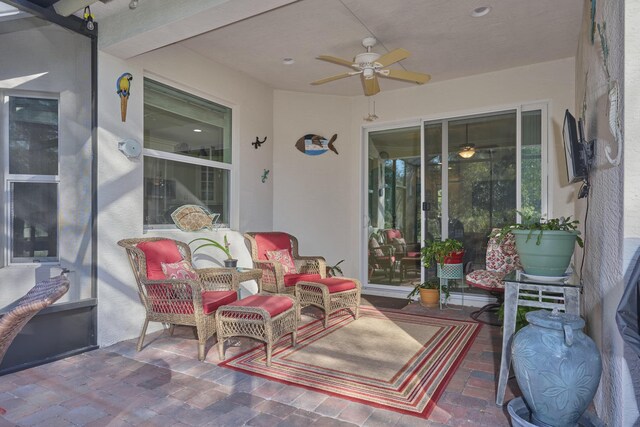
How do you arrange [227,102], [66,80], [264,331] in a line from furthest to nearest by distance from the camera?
[227,102] < [66,80] < [264,331]

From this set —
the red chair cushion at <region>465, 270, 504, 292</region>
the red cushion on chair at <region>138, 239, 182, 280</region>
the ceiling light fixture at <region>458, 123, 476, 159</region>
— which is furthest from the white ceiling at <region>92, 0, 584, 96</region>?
the red chair cushion at <region>465, 270, 504, 292</region>

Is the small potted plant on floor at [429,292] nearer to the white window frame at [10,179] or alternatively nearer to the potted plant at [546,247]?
the potted plant at [546,247]

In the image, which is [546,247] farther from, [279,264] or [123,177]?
[123,177]

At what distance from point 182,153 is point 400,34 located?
261cm

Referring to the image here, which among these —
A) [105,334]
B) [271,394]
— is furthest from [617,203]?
[105,334]

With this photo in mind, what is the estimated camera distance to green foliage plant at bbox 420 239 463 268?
15.2 ft

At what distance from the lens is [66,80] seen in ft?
11.0

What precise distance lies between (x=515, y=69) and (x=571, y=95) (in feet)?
2.33

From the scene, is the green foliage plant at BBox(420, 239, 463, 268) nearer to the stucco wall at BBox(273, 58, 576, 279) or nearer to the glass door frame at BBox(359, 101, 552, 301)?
the glass door frame at BBox(359, 101, 552, 301)

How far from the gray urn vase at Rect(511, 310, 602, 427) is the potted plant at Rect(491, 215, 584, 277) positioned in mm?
555

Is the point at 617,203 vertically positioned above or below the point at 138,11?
below

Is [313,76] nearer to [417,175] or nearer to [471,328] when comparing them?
[417,175]

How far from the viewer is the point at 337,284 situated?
3.92 meters

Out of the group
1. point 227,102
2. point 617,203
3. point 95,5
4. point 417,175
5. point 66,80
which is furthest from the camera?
point 417,175
